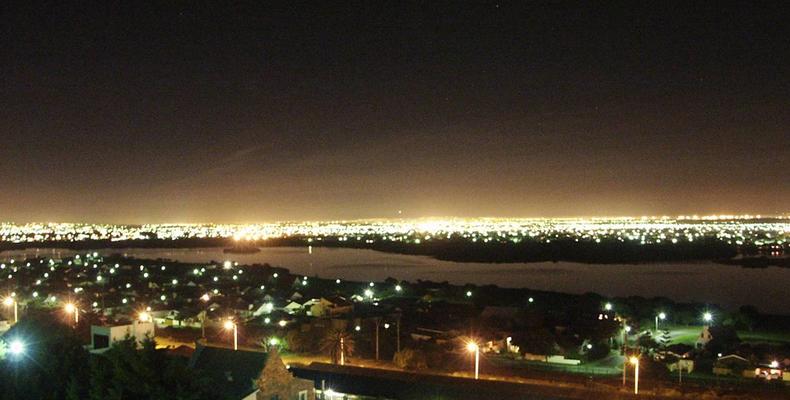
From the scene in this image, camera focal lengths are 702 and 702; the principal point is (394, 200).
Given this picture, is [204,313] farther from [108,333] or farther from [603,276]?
[603,276]

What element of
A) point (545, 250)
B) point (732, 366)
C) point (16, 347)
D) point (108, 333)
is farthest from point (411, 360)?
point (545, 250)

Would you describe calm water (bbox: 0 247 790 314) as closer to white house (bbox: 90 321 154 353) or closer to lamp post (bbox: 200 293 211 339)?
lamp post (bbox: 200 293 211 339)

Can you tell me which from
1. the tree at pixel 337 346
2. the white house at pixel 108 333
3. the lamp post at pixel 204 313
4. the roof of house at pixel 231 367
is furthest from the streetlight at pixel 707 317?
the roof of house at pixel 231 367

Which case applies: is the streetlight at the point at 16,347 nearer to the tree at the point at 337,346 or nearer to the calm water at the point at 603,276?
the tree at the point at 337,346

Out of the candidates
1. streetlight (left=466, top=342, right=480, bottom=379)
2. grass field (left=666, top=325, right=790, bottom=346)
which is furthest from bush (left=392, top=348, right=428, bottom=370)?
grass field (left=666, top=325, right=790, bottom=346)

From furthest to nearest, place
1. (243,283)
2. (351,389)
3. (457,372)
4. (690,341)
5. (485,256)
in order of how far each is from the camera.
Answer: (485,256)
(243,283)
(690,341)
(457,372)
(351,389)

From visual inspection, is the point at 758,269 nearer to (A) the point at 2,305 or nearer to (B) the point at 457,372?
(B) the point at 457,372

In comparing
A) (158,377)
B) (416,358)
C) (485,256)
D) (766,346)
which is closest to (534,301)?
(766,346)
